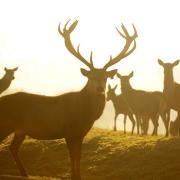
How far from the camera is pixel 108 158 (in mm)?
16844

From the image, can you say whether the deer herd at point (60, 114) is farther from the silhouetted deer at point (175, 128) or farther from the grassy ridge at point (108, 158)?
the silhouetted deer at point (175, 128)

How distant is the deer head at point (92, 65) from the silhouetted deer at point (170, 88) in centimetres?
531

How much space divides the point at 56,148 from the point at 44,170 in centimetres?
162

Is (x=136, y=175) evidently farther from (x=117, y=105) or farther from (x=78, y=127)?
(x=117, y=105)

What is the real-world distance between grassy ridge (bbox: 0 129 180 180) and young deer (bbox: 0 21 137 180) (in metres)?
1.84

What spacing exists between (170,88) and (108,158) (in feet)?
17.2

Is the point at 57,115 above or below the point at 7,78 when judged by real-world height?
above

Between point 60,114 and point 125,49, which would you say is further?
point 125,49

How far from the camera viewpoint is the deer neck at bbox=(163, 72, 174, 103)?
817 inches

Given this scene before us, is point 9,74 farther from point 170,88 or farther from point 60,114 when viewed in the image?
point 60,114

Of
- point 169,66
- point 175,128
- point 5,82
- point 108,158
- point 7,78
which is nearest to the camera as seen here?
point 108,158

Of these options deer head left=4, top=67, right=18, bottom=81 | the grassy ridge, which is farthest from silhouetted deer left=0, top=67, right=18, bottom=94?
the grassy ridge

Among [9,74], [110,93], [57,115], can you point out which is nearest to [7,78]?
[9,74]

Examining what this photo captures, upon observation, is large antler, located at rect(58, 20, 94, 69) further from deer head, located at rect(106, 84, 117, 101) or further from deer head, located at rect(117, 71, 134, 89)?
deer head, located at rect(106, 84, 117, 101)
